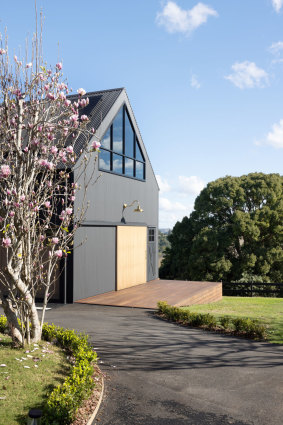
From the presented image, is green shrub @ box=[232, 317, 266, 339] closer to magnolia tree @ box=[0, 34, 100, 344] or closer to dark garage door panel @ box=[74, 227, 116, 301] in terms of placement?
magnolia tree @ box=[0, 34, 100, 344]

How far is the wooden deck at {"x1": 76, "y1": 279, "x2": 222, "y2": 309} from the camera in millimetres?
13328

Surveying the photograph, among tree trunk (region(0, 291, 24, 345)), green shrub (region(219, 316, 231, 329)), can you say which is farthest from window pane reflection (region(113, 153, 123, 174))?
tree trunk (region(0, 291, 24, 345))

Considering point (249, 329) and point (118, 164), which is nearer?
point (249, 329)

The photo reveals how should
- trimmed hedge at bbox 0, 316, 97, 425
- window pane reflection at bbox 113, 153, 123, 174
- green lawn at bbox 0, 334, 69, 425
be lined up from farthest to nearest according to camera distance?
window pane reflection at bbox 113, 153, 123, 174 → green lawn at bbox 0, 334, 69, 425 → trimmed hedge at bbox 0, 316, 97, 425

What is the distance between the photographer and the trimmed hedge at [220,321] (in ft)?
31.1

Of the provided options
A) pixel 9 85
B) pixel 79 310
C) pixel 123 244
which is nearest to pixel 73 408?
pixel 9 85

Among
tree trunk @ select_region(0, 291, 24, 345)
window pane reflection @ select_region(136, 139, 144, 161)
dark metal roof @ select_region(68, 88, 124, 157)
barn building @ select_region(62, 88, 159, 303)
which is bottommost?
tree trunk @ select_region(0, 291, 24, 345)

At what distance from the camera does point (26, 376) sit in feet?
19.6

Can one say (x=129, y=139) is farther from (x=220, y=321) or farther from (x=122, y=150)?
(x=220, y=321)

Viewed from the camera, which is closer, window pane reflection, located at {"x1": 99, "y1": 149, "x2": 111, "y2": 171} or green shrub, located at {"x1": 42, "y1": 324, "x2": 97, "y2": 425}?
green shrub, located at {"x1": 42, "y1": 324, "x2": 97, "y2": 425}

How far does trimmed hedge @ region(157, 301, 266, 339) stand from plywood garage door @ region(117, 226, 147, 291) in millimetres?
5293

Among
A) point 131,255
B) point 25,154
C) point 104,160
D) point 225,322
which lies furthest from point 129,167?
point 25,154

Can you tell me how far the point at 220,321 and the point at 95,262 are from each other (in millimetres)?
5920

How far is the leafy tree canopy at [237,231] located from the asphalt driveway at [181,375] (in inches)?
680
